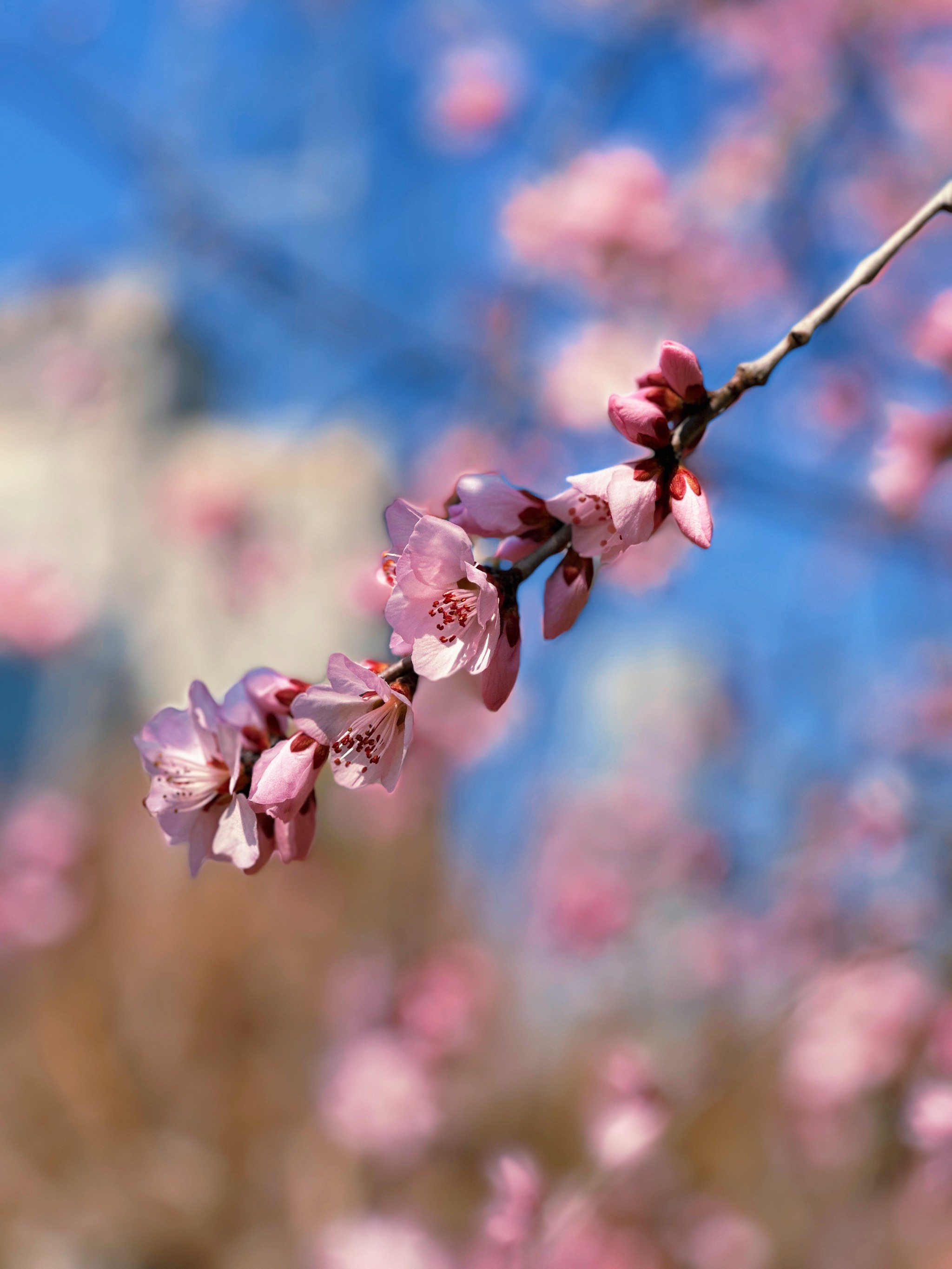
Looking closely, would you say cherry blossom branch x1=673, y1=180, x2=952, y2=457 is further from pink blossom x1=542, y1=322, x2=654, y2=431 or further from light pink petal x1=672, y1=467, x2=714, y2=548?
pink blossom x1=542, y1=322, x2=654, y2=431

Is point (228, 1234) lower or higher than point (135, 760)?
lower

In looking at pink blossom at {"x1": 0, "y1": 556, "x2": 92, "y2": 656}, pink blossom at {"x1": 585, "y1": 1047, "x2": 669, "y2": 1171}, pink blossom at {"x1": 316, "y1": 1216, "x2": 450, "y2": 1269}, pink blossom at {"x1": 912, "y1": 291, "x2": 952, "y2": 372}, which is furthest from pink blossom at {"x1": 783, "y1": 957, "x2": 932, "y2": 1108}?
pink blossom at {"x1": 0, "y1": 556, "x2": 92, "y2": 656}

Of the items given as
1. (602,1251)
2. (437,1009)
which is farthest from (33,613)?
(602,1251)

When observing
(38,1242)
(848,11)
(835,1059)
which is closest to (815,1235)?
(835,1059)

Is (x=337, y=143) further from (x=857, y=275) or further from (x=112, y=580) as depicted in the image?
(x=857, y=275)

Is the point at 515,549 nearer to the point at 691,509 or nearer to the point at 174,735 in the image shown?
the point at 691,509
